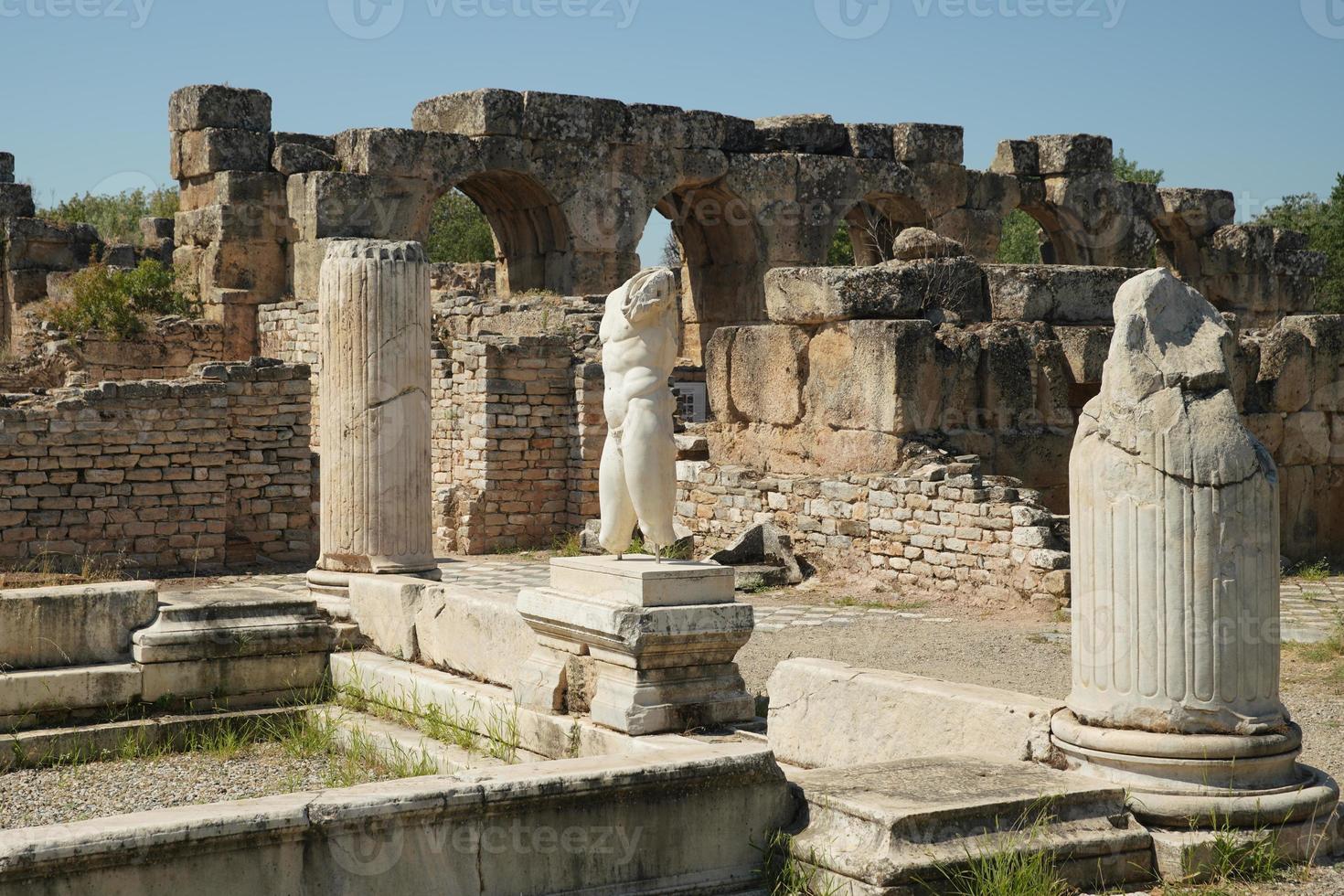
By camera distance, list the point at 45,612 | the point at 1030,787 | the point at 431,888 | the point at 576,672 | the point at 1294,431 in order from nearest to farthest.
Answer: the point at 431,888 → the point at 1030,787 → the point at 576,672 → the point at 45,612 → the point at 1294,431

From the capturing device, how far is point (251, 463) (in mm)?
Result: 15078

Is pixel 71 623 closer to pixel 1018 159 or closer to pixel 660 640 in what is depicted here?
pixel 660 640

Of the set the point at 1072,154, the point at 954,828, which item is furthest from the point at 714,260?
the point at 954,828

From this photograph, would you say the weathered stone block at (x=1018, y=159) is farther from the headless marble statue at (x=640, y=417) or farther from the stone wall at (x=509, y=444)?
the headless marble statue at (x=640, y=417)

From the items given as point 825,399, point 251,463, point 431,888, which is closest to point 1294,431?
point 825,399

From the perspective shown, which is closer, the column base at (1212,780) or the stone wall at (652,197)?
the column base at (1212,780)

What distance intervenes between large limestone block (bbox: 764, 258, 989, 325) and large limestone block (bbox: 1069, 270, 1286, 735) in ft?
28.1

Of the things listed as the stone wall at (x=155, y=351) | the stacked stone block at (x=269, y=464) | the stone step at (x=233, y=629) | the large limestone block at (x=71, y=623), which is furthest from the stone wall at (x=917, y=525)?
the stone wall at (x=155, y=351)

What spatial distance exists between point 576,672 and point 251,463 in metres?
9.20

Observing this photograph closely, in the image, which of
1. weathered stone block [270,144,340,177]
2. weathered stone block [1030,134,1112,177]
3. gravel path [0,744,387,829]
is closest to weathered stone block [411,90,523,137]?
weathered stone block [270,144,340,177]

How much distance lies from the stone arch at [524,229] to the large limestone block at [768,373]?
6398 mm

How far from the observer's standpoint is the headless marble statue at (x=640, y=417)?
22.4ft

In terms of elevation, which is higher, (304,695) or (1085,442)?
(1085,442)

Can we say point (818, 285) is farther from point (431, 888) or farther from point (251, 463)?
point (431, 888)
